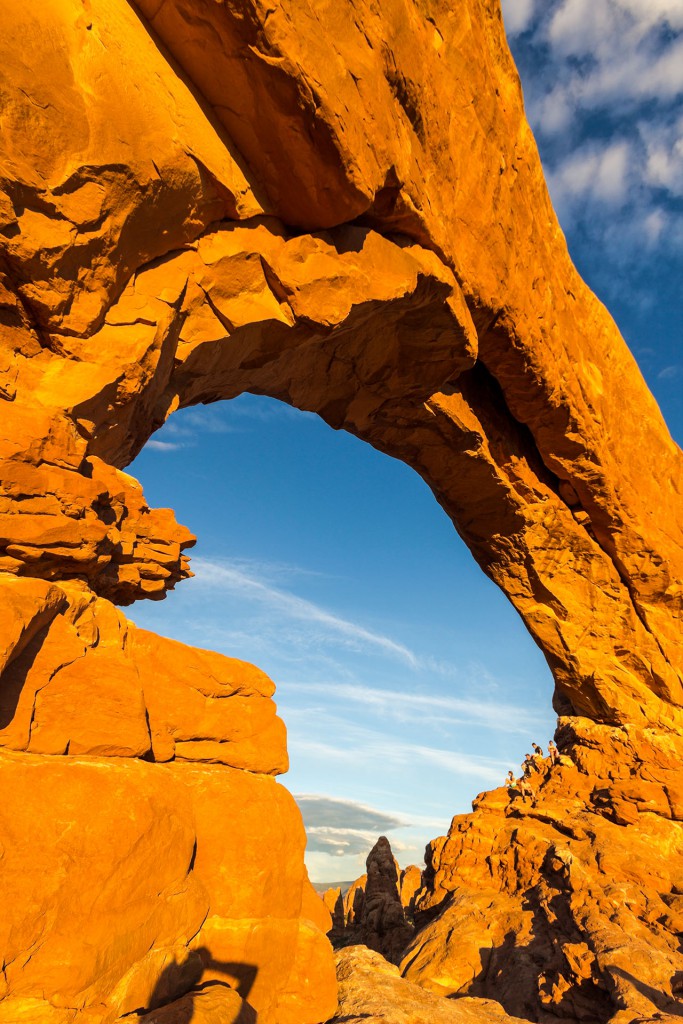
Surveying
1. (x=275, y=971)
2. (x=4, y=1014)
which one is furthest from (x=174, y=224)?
(x=275, y=971)

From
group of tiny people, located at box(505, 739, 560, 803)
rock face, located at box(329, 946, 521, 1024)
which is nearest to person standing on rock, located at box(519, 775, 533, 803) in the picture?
group of tiny people, located at box(505, 739, 560, 803)

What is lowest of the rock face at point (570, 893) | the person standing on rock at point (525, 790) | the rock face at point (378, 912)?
the rock face at point (378, 912)

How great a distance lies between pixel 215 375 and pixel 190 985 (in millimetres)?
6111

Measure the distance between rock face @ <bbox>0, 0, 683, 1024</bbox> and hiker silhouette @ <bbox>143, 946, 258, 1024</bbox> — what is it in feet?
0.11

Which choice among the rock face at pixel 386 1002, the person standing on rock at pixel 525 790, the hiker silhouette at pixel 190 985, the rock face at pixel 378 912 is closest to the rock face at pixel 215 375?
the hiker silhouette at pixel 190 985

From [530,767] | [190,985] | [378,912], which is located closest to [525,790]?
[530,767]

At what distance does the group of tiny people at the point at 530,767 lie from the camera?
596 inches

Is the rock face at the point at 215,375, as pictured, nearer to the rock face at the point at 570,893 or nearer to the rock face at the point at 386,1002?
the rock face at the point at 570,893

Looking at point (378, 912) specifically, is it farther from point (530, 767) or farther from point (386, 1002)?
point (386, 1002)

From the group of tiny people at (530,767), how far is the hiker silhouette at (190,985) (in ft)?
37.8

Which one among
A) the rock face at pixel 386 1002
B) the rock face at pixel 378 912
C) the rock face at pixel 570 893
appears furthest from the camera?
the rock face at pixel 378 912

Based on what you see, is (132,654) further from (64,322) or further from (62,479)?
(64,322)

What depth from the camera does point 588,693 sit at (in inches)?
608

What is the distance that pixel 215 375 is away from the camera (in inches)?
312
